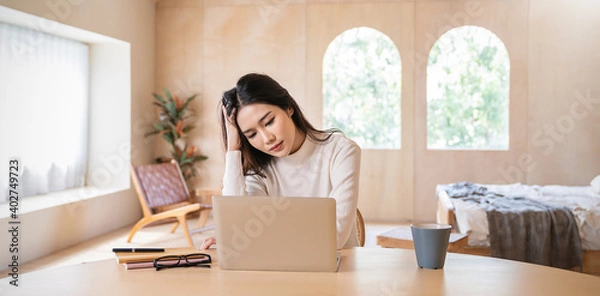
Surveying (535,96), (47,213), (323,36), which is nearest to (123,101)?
(47,213)

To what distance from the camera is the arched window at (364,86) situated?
7078 millimetres

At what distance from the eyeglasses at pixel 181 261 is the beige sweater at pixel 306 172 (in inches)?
20.7

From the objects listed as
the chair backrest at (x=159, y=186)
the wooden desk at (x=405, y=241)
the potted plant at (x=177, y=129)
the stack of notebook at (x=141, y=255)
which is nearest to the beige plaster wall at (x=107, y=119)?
the potted plant at (x=177, y=129)

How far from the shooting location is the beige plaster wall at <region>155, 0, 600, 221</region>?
6.66 meters

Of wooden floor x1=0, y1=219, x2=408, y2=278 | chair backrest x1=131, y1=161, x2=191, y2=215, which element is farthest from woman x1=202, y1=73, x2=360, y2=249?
chair backrest x1=131, y1=161, x2=191, y2=215

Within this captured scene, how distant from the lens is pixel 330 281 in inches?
55.6

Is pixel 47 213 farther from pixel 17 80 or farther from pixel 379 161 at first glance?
pixel 379 161

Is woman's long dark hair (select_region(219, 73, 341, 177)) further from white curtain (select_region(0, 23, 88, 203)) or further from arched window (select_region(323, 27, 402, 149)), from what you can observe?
arched window (select_region(323, 27, 402, 149))

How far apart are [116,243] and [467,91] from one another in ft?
14.3

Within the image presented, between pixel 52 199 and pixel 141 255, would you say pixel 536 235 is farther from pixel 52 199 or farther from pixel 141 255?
pixel 52 199

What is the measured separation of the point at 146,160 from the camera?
23.5 ft

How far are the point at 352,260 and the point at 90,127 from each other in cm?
549

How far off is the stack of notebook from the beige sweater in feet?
1.55

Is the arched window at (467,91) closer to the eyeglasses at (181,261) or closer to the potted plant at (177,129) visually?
the potted plant at (177,129)
